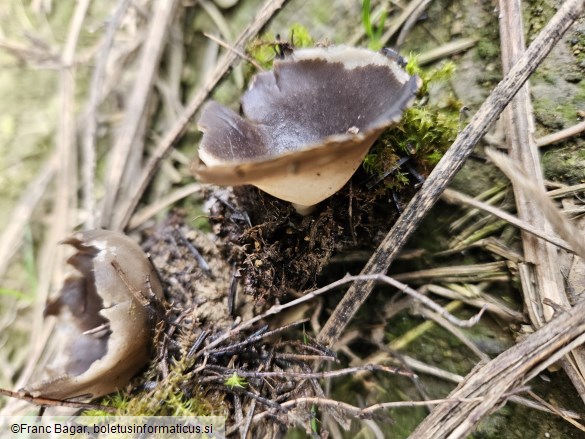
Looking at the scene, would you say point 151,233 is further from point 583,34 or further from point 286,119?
point 583,34

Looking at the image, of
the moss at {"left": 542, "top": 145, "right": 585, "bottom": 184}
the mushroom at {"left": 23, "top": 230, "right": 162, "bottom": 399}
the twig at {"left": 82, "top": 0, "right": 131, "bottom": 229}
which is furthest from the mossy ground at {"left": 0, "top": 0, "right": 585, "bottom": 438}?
the twig at {"left": 82, "top": 0, "right": 131, "bottom": 229}

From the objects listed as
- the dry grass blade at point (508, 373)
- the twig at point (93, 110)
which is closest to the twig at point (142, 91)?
the twig at point (93, 110)

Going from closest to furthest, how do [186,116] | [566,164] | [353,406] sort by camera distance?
[353,406] < [566,164] < [186,116]

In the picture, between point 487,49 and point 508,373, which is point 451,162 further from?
point 508,373

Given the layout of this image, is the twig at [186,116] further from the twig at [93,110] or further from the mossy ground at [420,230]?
the twig at [93,110]

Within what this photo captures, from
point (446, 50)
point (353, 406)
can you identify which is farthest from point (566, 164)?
point (353, 406)

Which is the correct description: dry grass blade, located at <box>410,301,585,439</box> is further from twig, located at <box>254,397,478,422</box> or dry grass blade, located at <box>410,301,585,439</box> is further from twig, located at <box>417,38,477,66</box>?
twig, located at <box>417,38,477,66</box>
